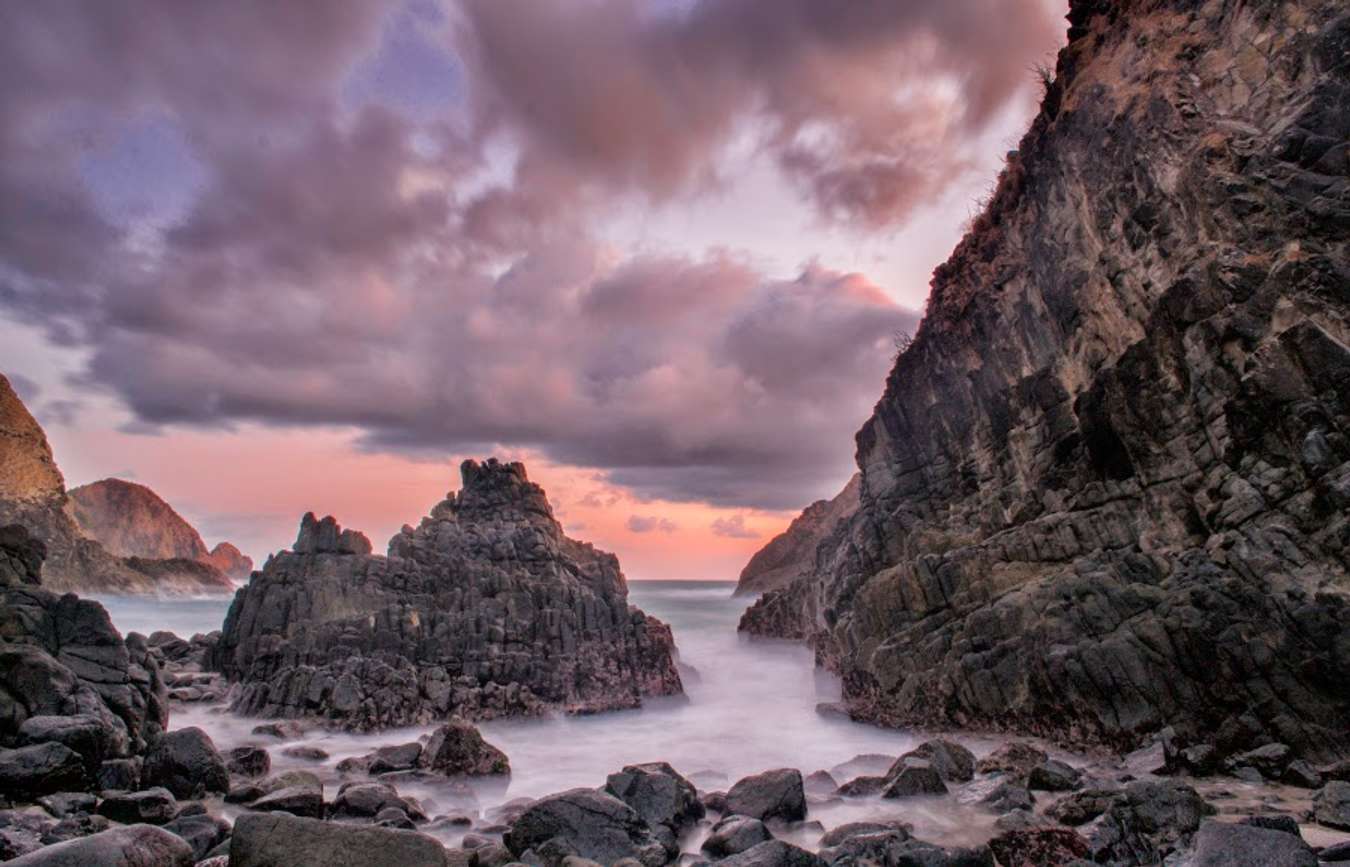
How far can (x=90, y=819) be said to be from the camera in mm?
11961

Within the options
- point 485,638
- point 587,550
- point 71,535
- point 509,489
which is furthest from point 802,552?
point 71,535

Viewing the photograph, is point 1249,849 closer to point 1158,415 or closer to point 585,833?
point 585,833

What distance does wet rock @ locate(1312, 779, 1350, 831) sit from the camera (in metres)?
11.5

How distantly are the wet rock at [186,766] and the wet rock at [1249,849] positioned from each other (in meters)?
18.9

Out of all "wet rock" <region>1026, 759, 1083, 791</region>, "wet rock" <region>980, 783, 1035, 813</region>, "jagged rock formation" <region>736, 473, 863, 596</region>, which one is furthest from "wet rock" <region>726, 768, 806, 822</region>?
"jagged rock formation" <region>736, 473, 863, 596</region>

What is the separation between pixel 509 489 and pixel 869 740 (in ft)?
96.7

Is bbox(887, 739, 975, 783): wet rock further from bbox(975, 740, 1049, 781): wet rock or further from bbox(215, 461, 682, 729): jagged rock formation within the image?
bbox(215, 461, 682, 729): jagged rock formation

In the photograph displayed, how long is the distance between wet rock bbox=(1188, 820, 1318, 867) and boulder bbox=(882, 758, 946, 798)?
8343 millimetres

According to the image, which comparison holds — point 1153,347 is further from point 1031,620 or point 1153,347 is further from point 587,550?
point 587,550

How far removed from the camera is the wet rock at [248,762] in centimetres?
1845

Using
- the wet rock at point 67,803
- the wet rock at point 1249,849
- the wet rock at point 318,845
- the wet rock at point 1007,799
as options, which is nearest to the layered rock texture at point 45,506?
the wet rock at point 67,803

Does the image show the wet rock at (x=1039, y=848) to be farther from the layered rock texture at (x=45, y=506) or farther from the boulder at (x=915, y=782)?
the layered rock texture at (x=45, y=506)

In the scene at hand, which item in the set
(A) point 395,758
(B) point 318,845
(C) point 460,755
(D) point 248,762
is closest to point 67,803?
(D) point 248,762

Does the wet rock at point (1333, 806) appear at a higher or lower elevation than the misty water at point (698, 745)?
higher
